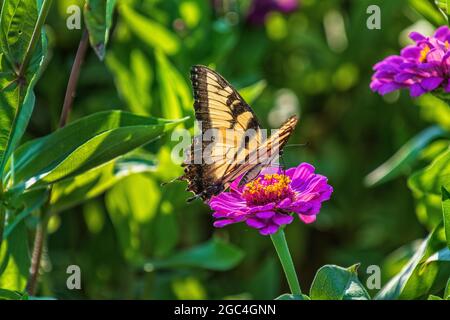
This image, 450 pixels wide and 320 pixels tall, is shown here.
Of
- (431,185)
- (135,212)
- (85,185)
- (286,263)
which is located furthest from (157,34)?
(286,263)

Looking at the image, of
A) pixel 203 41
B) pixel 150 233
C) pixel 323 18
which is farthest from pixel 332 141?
pixel 150 233

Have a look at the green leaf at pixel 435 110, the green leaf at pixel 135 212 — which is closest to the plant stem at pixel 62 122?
the green leaf at pixel 135 212

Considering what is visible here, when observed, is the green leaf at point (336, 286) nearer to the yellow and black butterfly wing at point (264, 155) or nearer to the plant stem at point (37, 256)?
the yellow and black butterfly wing at point (264, 155)

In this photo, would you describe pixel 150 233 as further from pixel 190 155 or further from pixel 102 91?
pixel 102 91

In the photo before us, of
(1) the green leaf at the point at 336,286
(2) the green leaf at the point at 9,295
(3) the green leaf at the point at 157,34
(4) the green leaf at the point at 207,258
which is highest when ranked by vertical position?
(3) the green leaf at the point at 157,34

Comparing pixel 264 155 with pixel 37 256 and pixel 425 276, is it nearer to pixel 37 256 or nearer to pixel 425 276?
pixel 425 276

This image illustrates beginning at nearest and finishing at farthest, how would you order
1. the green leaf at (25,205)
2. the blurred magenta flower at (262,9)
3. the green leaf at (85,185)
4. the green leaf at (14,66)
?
the green leaf at (14,66) → the green leaf at (25,205) → the green leaf at (85,185) → the blurred magenta flower at (262,9)

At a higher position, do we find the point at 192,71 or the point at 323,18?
the point at 323,18
